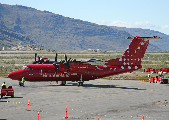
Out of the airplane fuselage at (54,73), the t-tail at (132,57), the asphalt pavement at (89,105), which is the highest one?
the t-tail at (132,57)

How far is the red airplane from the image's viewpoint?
48438 mm

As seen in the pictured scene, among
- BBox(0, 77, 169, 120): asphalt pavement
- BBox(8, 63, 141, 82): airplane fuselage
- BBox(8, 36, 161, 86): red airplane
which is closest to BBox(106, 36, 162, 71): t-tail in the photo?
BBox(8, 36, 161, 86): red airplane

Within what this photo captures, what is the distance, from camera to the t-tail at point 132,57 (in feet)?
165

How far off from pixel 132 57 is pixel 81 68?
8.67 metres

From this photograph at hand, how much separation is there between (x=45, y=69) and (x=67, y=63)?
3.72 meters

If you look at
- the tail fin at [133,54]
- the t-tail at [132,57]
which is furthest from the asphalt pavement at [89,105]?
the tail fin at [133,54]

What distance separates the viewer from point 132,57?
5050cm

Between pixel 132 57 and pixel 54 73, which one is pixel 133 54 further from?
pixel 54 73

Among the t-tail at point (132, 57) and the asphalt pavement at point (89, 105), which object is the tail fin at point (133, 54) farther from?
the asphalt pavement at point (89, 105)

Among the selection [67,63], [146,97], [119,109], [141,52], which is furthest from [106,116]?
[141,52]

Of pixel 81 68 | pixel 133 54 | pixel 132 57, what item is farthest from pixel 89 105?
pixel 133 54

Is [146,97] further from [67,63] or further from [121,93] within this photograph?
[67,63]

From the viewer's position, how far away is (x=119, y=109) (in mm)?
29453

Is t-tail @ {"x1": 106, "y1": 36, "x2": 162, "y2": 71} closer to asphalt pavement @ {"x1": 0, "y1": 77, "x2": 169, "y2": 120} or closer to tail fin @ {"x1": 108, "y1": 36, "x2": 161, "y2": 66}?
tail fin @ {"x1": 108, "y1": 36, "x2": 161, "y2": 66}
